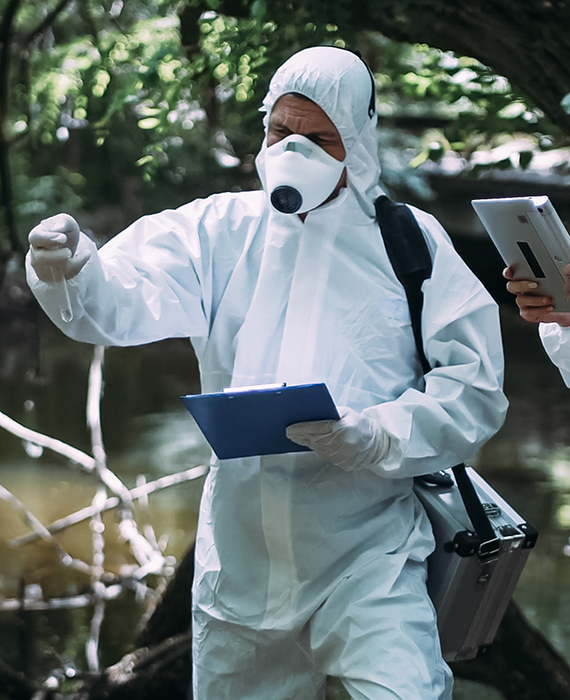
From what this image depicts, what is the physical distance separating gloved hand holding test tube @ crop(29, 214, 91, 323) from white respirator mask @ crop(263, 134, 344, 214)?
35 cm

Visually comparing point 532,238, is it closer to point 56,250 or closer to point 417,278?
point 417,278

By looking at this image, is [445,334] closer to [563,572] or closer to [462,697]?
[462,697]

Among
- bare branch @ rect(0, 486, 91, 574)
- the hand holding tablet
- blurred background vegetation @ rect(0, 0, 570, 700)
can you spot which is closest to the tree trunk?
blurred background vegetation @ rect(0, 0, 570, 700)

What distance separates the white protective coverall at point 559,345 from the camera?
153 cm

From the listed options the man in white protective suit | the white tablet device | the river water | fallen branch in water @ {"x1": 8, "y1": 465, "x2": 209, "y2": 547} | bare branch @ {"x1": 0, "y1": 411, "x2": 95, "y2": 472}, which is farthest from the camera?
fallen branch in water @ {"x1": 8, "y1": 465, "x2": 209, "y2": 547}

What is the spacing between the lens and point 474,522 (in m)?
1.60

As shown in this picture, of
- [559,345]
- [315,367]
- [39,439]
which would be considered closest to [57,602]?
[39,439]

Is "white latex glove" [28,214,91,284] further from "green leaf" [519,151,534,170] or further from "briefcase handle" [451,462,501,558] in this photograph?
"green leaf" [519,151,534,170]

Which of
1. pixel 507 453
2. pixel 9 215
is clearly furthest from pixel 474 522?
pixel 507 453

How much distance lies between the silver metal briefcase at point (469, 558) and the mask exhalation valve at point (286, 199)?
559 mm

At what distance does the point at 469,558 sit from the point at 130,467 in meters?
3.45

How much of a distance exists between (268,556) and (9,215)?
60.7 inches

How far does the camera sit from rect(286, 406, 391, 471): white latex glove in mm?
1438

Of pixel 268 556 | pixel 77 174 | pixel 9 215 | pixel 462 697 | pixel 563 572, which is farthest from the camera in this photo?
pixel 77 174
